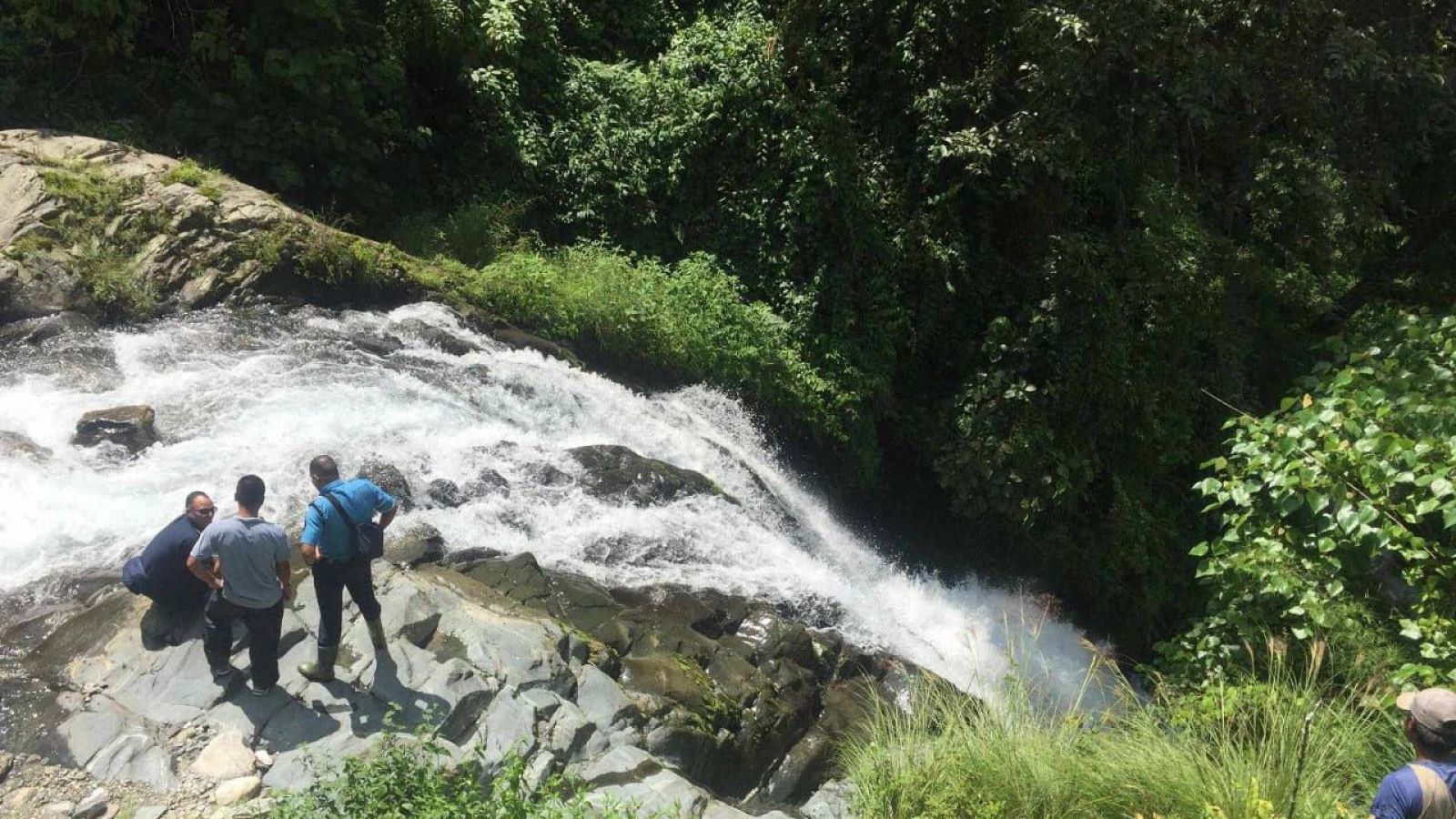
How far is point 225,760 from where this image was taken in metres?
5.20

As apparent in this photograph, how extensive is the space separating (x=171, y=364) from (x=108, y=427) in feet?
4.07

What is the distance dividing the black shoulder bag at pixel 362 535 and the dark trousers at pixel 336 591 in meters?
0.09

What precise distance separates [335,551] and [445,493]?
258 cm

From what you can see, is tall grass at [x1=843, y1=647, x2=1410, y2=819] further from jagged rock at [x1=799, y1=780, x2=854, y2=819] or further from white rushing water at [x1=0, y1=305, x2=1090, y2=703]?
white rushing water at [x1=0, y1=305, x2=1090, y2=703]

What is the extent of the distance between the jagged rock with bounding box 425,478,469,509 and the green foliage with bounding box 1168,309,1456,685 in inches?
214

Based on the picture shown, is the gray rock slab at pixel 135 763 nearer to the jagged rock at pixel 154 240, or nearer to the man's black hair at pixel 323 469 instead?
the man's black hair at pixel 323 469

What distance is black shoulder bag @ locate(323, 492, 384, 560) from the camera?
5.61 m

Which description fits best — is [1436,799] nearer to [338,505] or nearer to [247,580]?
[338,505]

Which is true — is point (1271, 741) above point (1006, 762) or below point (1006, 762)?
above

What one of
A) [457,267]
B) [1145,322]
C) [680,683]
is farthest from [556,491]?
[1145,322]

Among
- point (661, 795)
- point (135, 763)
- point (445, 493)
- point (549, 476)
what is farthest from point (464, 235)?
point (661, 795)

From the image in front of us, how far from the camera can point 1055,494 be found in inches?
423

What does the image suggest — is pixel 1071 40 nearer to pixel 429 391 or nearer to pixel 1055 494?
pixel 1055 494

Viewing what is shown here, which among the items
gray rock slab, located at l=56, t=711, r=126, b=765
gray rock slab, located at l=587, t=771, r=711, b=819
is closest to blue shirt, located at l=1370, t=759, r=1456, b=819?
gray rock slab, located at l=587, t=771, r=711, b=819
